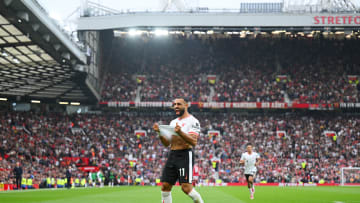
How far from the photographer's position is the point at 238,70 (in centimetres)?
5291

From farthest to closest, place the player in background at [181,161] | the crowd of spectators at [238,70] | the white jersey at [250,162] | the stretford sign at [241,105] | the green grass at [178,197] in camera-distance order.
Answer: the crowd of spectators at [238,70]
the stretford sign at [241,105]
the white jersey at [250,162]
the green grass at [178,197]
the player in background at [181,161]

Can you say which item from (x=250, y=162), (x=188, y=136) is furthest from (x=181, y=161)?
(x=250, y=162)

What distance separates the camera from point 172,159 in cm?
858

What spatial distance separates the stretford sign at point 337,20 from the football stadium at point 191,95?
0.35ft

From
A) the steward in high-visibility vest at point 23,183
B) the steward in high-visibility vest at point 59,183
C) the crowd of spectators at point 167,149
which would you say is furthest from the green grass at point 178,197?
the crowd of spectators at point 167,149

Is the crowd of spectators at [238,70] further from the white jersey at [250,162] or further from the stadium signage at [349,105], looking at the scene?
the white jersey at [250,162]

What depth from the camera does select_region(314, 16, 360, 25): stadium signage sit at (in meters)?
45.1

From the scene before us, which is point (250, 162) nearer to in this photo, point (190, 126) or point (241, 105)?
point (190, 126)

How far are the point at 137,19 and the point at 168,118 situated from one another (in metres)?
11.9

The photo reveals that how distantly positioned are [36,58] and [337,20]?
30628 millimetres

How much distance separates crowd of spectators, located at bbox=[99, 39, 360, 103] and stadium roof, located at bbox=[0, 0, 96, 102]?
23.3 feet

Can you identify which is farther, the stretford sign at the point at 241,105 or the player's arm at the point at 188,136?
the stretford sign at the point at 241,105

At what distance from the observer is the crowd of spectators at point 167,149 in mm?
40312

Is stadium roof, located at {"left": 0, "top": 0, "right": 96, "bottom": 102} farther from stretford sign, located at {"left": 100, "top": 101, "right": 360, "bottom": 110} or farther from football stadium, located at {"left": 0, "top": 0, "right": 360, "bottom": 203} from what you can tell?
stretford sign, located at {"left": 100, "top": 101, "right": 360, "bottom": 110}
